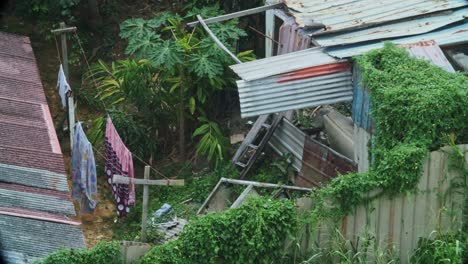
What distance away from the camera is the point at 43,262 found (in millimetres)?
7457

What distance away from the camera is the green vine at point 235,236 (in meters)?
7.68

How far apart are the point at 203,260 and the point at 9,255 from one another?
151cm

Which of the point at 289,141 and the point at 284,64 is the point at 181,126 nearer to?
the point at 289,141

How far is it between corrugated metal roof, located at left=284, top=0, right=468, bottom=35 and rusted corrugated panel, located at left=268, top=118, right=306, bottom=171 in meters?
1.29

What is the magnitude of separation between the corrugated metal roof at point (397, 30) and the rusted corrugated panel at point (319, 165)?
125 centimetres

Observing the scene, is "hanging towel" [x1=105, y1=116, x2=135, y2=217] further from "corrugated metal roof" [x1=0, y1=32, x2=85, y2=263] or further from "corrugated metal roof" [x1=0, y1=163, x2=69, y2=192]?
"corrugated metal roof" [x1=0, y1=163, x2=69, y2=192]

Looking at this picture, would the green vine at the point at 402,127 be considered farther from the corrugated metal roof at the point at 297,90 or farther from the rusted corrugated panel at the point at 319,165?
the rusted corrugated panel at the point at 319,165

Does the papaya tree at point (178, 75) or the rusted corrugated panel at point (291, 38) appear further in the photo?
the papaya tree at point (178, 75)

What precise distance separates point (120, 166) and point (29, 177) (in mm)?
1717

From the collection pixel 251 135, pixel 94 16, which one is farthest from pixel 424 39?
pixel 94 16

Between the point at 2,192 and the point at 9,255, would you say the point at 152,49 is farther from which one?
the point at 9,255

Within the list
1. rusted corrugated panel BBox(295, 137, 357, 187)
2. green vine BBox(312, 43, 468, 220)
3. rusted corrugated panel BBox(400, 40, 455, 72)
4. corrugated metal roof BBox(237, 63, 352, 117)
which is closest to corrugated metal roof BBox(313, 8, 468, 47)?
rusted corrugated panel BBox(400, 40, 455, 72)

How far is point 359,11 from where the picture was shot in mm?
10195

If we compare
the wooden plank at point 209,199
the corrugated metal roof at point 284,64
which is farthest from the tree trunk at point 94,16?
the corrugated metal roof at point 284,64
